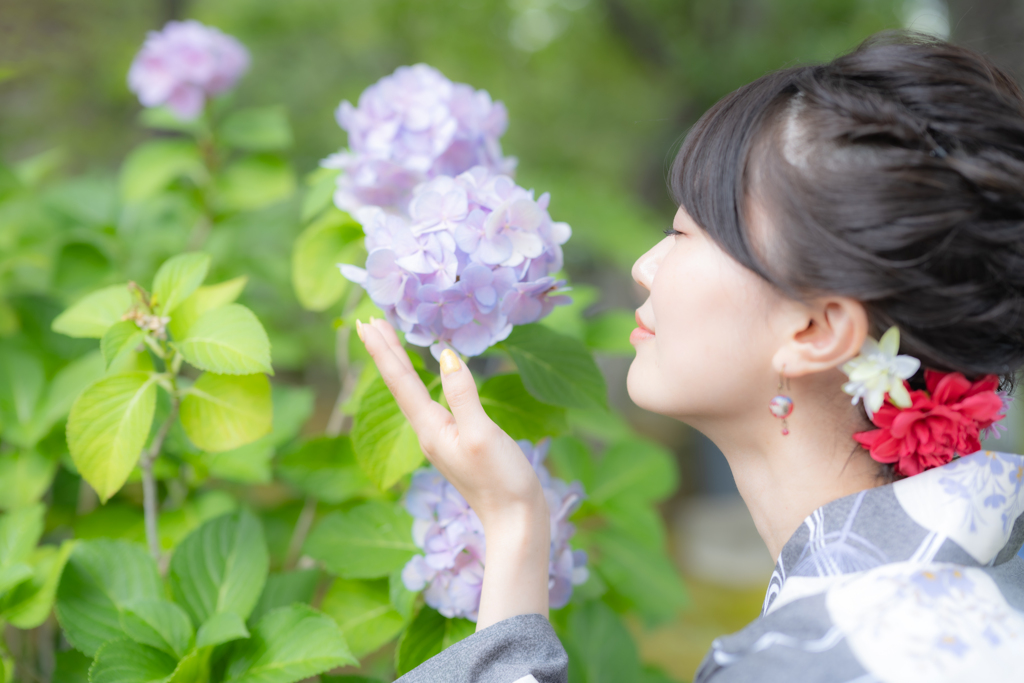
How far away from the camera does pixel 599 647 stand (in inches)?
43.3

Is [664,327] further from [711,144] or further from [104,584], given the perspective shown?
[104,584]

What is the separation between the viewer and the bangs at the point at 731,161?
2.58 ft

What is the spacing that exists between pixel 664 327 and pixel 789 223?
0.19 m

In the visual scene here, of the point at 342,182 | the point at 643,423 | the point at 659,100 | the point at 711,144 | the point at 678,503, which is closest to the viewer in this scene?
the point at 711,144

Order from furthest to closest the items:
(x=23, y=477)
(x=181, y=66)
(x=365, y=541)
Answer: (x=181, y=66), (x=23, y=477), (x=365, y=541)

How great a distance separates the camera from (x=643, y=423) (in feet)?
17.4

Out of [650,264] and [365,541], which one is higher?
[650,264]

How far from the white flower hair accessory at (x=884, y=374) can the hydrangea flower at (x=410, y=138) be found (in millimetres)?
612

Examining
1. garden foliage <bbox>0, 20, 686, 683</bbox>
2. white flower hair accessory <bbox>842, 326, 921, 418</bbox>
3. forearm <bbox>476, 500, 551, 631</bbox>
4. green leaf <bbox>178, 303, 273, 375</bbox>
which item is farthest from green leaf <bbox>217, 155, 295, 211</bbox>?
white flower hair accessory <bbox>842, 326, 921, 418</bbox>

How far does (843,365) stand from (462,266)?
17.3 inches

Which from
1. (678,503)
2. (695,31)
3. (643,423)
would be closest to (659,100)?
(695,31)

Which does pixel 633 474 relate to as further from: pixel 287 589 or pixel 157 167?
pixel 157 167

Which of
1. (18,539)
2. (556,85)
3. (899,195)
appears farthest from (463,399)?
(556,85)

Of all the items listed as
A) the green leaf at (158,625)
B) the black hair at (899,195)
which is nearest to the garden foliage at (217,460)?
the green leaf at (158,625)
